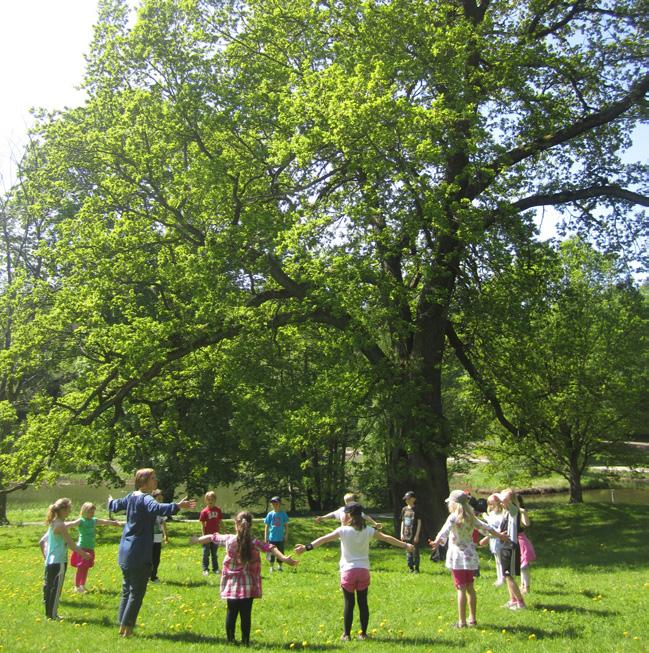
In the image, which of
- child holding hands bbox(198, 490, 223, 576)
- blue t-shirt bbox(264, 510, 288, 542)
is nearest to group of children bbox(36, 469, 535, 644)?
child holding hands bbox(198, 490, 223, 576)

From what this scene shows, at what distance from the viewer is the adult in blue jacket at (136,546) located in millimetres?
7926

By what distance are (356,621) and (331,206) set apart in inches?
486

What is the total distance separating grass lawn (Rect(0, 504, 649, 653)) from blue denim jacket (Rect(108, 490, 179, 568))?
91 cm

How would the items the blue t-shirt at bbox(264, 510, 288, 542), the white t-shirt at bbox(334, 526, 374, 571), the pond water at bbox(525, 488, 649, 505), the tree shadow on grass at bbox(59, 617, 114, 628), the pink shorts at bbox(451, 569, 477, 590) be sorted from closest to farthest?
the white t-shirt at bbox(334, 526, 374, 571) → the pink shorts at bbox(451, 569, 477, 590) → the tree shadow on grass at bbox(59, 617, 114, 628) → the blue t-shirt at bbox(264, 510, 288, 542) → the pond water at bbox(525, 488, 649, 505)

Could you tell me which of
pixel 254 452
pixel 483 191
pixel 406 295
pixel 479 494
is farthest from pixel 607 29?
pixel 479 494

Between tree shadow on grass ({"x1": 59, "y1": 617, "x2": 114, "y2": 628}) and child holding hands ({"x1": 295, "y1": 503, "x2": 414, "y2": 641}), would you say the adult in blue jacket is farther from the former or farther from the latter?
child holding hands ({"x1": 295, "y1": 503, "x2": 414, "y2": 641})

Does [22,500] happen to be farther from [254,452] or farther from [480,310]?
[480,310]

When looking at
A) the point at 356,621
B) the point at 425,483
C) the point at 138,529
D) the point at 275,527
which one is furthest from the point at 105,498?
the point at 138,529

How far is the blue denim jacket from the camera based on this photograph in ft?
26.1

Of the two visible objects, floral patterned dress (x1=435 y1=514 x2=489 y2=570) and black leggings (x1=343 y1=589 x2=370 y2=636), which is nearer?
black leggings (x1=343 y1=589 x2=370 y2=636)

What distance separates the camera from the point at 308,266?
54.8ft

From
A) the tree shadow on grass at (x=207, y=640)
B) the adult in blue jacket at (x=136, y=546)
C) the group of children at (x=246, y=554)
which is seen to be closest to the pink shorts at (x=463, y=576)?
the group of children at (x=246, y=554)

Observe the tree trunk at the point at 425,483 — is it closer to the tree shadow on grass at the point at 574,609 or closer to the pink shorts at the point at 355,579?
the tree shadow on grass at the point at 574,609

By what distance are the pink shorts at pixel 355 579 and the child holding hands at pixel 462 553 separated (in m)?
1.18
